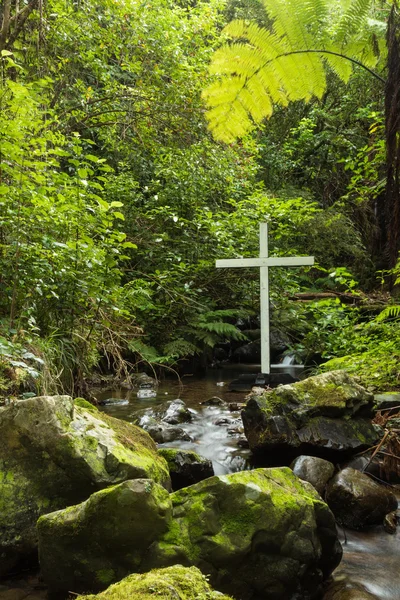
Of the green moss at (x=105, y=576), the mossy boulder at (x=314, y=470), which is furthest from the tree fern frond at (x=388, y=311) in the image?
the green moss at (x=105, y=576)

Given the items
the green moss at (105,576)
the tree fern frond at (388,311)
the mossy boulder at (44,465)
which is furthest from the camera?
the tree fern frond at (388,311)

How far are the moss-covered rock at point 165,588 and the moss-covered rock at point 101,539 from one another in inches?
32.8

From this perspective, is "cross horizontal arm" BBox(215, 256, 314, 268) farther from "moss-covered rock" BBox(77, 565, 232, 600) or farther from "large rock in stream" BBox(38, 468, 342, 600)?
"moss-covered rock" BBox(77, 565, 232, 600)

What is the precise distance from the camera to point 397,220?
281 cm

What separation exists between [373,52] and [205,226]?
8575 mm

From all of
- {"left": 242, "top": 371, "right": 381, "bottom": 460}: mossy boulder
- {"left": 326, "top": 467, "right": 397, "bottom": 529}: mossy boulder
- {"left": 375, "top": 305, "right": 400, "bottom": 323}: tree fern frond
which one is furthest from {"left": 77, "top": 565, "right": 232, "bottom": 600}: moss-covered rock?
{"left": 375, "top": 305, "right": 400, "bottom": 323}: tree fern frond

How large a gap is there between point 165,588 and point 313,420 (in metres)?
3.56

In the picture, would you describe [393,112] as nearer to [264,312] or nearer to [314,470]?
[314,470]

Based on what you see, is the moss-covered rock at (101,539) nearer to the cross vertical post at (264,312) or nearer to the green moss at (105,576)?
the green moss at (105,576)

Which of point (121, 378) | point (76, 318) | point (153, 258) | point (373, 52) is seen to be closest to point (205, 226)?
point (153, 258)

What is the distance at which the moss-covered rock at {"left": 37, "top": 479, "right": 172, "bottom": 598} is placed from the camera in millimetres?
2664

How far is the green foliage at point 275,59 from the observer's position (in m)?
1.98

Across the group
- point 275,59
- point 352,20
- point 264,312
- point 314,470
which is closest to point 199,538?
point 314,470

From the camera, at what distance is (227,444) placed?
5.57 meters
